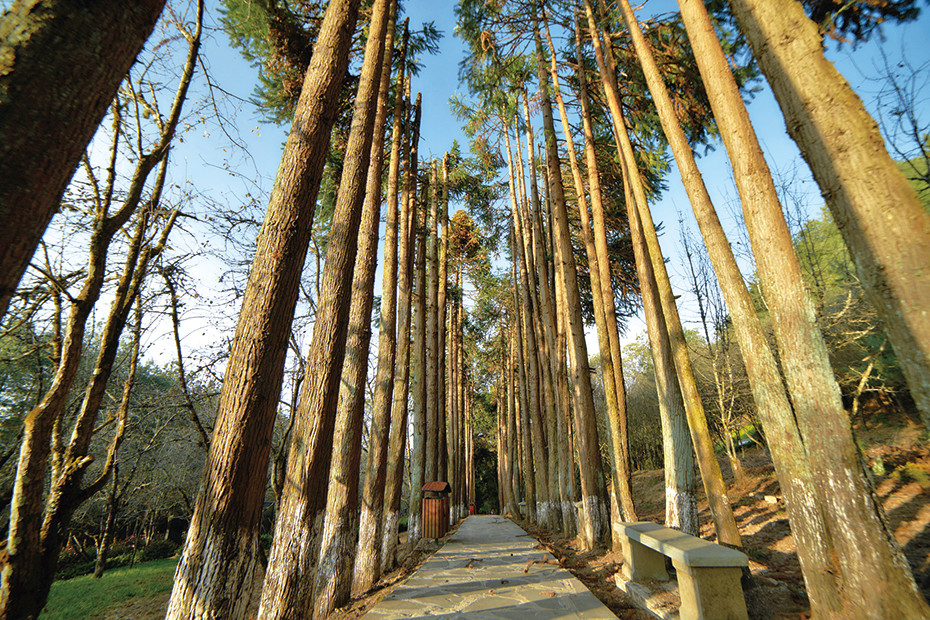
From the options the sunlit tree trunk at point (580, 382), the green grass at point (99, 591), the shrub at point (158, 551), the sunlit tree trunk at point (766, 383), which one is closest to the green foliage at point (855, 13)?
the sunlit tree trunk at point (766, 383)

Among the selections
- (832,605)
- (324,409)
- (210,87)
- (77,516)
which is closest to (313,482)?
(324,409)

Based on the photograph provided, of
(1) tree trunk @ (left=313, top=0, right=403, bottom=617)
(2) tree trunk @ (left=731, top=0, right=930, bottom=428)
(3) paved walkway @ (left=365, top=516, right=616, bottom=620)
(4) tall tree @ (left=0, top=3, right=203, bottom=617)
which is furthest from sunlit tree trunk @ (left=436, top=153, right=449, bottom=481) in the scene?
(2) tree trunk @ (left=731, top=0, right=930, bottom=428)

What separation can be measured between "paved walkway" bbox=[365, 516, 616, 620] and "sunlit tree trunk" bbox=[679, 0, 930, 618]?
2.15 meters

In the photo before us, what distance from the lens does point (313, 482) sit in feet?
12.6

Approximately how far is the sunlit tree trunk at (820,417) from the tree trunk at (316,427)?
14.4 ft

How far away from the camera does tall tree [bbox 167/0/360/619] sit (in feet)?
7.82

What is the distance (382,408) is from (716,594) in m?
5.69

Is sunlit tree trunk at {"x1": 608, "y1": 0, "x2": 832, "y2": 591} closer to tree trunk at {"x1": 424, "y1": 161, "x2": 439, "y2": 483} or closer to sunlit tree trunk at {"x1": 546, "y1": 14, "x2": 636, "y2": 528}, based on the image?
sunlit tree trunk at {"x1": 546, "y1": 14, "x2": 636, "y2": 528}

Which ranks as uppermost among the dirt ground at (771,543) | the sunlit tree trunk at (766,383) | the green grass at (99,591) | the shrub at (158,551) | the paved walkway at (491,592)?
the sunlit tree trunk at (766,383)

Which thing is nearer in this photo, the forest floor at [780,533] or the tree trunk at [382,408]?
the forest floor at [780,533]

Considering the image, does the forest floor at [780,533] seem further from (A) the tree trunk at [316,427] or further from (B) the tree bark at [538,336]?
(A) the tree trunk at [316,427]

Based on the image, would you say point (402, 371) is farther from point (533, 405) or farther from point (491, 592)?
point (533, 405)

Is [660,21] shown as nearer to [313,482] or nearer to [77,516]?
[313,482]

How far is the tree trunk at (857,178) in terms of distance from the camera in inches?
92.9
